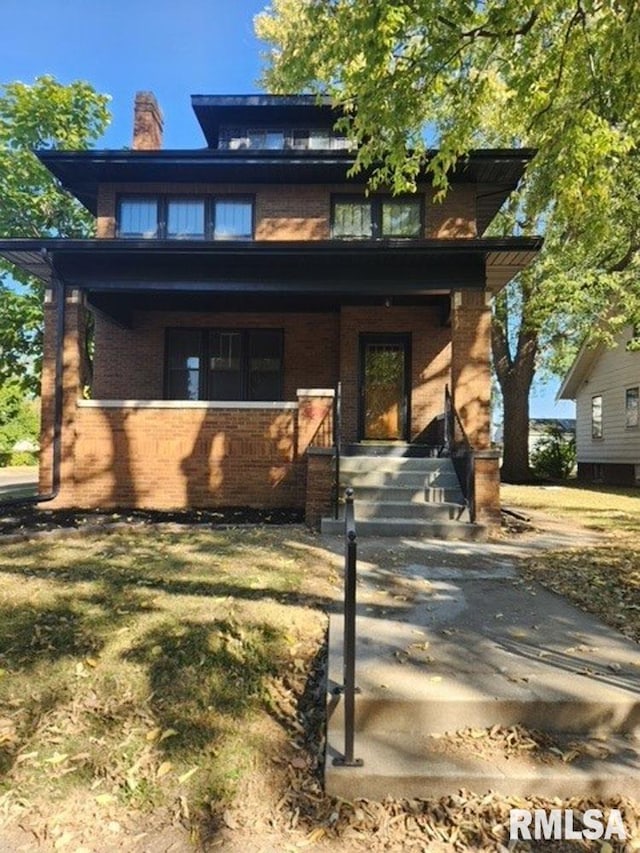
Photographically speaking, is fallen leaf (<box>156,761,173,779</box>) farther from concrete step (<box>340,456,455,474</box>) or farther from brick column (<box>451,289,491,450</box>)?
brick column (<box>451,289,491,450</box>)

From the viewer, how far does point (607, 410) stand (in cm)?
2023

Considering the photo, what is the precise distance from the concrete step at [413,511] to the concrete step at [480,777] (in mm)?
5114

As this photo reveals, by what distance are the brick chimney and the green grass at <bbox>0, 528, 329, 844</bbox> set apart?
11292mm

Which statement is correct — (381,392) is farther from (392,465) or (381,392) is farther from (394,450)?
(392,465)

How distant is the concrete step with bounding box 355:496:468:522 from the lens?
25.3ft

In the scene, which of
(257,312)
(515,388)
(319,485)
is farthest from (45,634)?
(515,388)

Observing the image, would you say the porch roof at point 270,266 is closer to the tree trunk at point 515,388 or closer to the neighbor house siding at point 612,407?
the tree trunk at point 515,388

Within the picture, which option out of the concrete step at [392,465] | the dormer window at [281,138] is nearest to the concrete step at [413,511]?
the concrete step at [392,465]

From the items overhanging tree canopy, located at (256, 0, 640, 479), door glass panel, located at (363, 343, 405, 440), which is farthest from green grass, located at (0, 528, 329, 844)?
door glass panel, located at (363, 343, 405, 440)

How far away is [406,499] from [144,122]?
11.0 m

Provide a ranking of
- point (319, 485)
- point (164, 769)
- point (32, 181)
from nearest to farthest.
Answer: point (164, 769)
point (319, 485)
point (32, 181)

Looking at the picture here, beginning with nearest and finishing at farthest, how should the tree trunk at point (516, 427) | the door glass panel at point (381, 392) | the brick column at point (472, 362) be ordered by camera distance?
1. the brick column at point (472, 362)
2. the door glass panel at point (381, 392)
3. the tree trunk at point (516, 427)

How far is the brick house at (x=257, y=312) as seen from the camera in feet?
29.6

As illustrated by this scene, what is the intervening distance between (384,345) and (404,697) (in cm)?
935
